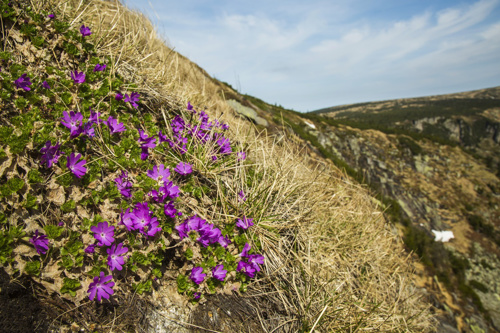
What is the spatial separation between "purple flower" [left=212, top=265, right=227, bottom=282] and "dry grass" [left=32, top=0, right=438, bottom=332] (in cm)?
38

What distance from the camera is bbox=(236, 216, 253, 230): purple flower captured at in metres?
2.48

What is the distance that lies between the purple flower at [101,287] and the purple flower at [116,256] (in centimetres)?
8

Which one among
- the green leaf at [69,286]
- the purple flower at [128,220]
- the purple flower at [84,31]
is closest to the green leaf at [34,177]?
the purple flower at [128,220]

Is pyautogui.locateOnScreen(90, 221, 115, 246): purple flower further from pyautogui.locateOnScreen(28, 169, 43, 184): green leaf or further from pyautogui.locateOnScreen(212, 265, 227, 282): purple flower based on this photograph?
pyautogui.locateOnScreen(212, 265, 227, 282): purple flower

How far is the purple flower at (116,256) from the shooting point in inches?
70.3

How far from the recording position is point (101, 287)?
1.70 m

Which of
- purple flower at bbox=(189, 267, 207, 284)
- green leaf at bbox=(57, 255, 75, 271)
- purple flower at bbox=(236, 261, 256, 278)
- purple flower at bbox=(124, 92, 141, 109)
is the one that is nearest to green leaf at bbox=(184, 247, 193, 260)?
purple flower at bbox=(189, 267, 207, 284)

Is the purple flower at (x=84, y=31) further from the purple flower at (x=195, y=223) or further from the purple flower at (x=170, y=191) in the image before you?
the purple flower at (x=195, y=223)

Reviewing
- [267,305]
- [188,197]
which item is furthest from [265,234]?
[188,197]

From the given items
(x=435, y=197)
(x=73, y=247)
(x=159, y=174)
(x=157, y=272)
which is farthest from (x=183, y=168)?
(x=435, y=197)

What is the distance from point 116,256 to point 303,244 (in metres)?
Result: 2.01

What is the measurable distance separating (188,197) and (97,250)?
34.7 inches

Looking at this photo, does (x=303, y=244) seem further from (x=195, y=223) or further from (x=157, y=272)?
(x=157, y=272)

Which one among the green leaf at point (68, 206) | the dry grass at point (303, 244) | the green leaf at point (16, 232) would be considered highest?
the green leaf at point (68, 206)
